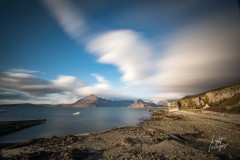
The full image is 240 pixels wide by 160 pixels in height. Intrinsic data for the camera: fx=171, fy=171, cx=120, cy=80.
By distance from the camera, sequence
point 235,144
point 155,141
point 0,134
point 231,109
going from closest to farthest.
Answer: point 235,144, point 155,141, point 0,134, point 231,109

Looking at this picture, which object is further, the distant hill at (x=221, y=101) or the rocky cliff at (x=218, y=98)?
the rocky cliff at (x=218, y=98)

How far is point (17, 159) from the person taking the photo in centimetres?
1862

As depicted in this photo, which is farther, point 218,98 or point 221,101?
point 218,98

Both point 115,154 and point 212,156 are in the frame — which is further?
point 115,154

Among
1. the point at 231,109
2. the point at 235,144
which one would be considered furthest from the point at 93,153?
the point at 231,109

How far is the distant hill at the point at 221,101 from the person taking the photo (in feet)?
253

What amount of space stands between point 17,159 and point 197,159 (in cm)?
1896

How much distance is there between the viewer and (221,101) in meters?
101

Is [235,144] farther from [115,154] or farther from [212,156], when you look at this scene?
[115,154]

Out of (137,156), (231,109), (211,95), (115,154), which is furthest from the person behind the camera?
(211,95)

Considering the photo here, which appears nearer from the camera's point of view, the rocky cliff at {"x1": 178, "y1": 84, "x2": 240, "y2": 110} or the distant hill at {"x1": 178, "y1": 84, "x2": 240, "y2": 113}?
the distant hill at {"x1": 178, "y1": 84, "x2": 240, "y2": 113}

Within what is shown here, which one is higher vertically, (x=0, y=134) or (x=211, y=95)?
(x=211, y=95)

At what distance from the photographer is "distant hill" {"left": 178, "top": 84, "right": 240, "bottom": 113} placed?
77.0 meters

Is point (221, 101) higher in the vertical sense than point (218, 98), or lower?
lower
